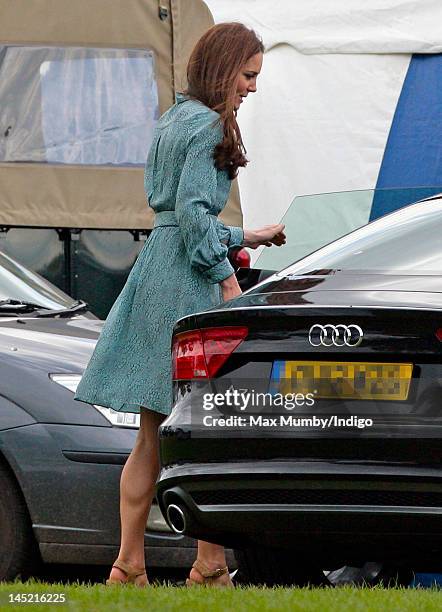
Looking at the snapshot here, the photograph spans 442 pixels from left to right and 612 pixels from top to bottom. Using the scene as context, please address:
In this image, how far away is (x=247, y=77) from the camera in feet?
19.0

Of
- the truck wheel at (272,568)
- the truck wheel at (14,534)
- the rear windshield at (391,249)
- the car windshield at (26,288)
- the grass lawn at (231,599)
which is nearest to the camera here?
the grass lawn at (231,599)

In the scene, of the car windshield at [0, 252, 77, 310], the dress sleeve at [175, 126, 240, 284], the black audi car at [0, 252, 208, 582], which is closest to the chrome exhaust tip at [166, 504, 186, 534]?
the dress sleeve at [175, 126, 240, 284]

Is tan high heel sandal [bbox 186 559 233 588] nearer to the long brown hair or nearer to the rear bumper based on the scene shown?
the rear bumper

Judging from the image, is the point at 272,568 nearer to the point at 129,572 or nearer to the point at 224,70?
the point at 129,572

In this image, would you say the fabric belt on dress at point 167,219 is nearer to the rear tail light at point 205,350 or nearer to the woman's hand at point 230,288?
the woman's hand at point 230,288

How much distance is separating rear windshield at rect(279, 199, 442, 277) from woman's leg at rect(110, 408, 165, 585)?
2.43 feet

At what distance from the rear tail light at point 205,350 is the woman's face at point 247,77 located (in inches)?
43.5

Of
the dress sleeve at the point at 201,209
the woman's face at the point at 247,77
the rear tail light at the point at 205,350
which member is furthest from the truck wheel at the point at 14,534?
the woman's face at the point at 247,77

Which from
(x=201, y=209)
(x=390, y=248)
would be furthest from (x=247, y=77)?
(x=390, y=248)

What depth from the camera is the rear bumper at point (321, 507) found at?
14.8 ft

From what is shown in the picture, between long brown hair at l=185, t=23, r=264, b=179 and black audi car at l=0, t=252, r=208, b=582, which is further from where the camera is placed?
black audi car at l=0, t=252, r=208, b=582

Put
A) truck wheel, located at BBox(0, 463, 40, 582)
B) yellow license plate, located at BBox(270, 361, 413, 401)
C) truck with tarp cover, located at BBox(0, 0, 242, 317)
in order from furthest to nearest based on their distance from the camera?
truck with tarp cover, located at BBox(0, 0, 242, 317) → truck wheel, located at BBox(0, 463, 40, 582) → yellow license plate, located at BBox(270, 361, 413, 401)

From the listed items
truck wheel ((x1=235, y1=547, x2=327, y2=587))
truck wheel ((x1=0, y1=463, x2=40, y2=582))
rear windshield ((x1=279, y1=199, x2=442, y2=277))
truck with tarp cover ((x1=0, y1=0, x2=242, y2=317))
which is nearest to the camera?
rear windshield ((x1=279, y1=199, x2=442, y2=277))

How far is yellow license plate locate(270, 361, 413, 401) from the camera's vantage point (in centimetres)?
460
